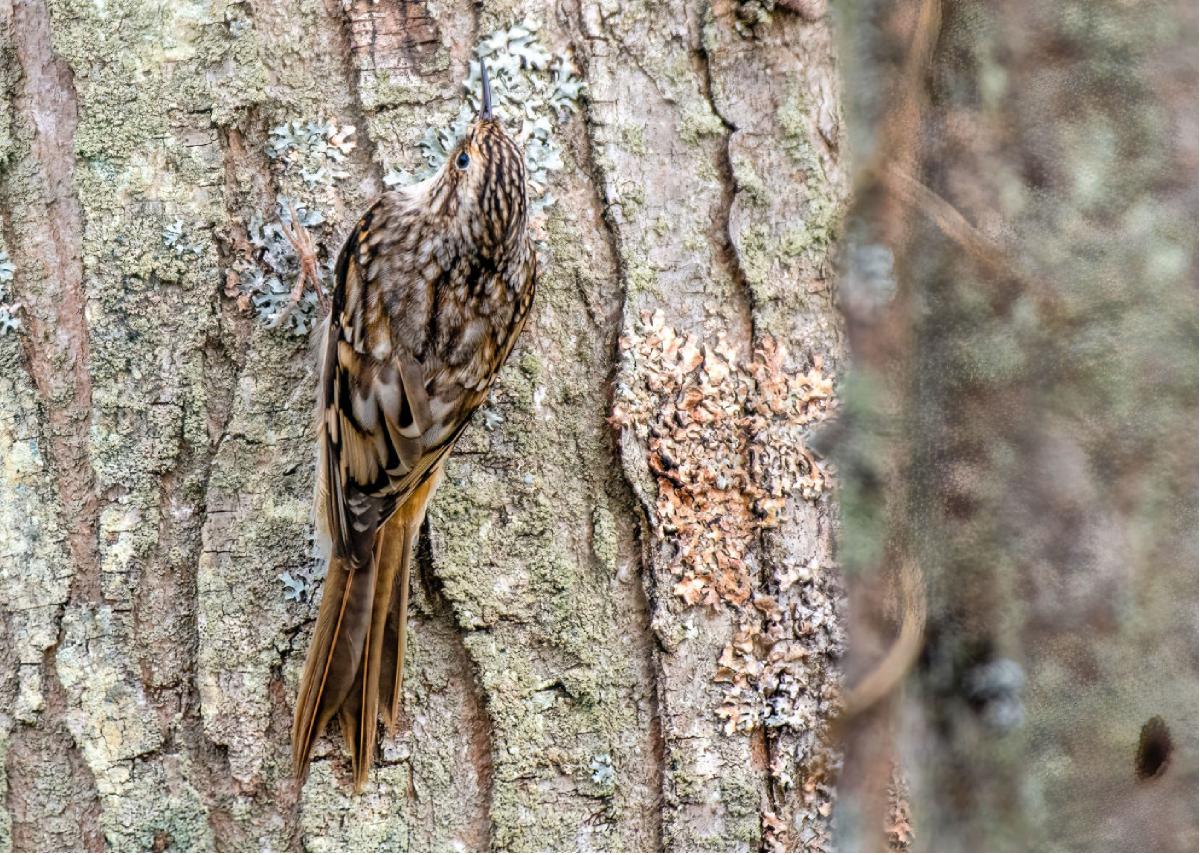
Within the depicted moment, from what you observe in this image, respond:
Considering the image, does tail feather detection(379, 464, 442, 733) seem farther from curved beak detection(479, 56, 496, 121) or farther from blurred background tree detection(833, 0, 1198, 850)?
blurred background tree detection(833, 0, 1198, 850)

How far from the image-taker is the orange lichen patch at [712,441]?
1.73 m

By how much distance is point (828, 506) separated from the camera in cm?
182

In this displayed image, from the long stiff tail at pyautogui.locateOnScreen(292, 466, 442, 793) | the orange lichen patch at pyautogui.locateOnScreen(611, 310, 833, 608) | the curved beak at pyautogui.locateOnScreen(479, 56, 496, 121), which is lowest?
the long stiff tail at pyautogui.locateOnScreen(292, 466, 442, 793)

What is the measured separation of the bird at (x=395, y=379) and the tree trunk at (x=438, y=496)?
54 millimetres

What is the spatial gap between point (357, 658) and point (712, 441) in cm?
62

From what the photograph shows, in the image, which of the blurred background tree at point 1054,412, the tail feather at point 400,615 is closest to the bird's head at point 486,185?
the tail feather at point 400,615

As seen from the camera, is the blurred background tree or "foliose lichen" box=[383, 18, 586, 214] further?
"foliose lichen" box=[383, 18, 586, 214]

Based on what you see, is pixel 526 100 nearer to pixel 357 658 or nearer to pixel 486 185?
pixel 486 185

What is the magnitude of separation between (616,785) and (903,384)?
75 cm

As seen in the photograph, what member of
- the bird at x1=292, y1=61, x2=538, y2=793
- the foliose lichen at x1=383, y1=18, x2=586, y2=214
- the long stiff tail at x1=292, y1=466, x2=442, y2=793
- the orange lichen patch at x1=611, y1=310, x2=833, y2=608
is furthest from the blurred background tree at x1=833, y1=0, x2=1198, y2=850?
the long stiff tail at x1=292, y1=466, x2=442, y2=793

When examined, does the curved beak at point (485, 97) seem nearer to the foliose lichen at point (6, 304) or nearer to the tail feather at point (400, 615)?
the tail feather at point (400, 615)

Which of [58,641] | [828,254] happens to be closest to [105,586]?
[58,641]

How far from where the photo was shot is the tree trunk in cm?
169

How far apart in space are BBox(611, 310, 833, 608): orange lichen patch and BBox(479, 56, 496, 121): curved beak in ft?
1.27
